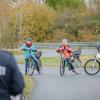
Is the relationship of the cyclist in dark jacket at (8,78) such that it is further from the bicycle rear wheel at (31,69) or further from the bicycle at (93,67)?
the bicycle rear wheel at (31,69)

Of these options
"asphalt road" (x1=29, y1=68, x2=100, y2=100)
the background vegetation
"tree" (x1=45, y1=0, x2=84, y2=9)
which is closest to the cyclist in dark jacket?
"asphalt road" (x1=29, y1=68, x2=100, y2=100)

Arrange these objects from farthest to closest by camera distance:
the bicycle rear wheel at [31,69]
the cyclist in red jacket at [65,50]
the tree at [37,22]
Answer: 1. the tree at [37,22]
2. the bicycle rear wheel at [31,69]
3. the cyclist in red jacket at [65,50]

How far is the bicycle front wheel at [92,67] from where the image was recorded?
1812cm

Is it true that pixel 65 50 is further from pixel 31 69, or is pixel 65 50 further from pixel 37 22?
pixel 37 22

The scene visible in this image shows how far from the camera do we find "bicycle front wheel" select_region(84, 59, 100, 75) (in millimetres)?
18122

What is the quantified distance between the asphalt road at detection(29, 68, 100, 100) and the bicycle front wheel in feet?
0.72

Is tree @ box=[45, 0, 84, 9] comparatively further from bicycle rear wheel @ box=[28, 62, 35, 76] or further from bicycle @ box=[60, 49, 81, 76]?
bicycle rear wheel @ box=[28, 62, 35, 76]

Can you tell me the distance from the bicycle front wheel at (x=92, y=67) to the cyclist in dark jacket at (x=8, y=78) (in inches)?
506

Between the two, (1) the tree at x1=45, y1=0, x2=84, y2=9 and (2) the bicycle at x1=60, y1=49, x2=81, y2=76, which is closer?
(2) the bicycle at x1=60, y1=49, x2=81, y2=76

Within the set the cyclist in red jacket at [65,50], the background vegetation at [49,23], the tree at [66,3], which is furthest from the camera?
the tree at [66,3]

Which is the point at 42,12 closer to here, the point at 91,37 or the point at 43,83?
the point at 91,37

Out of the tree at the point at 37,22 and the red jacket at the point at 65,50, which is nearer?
the red jacket at the point at 65,50

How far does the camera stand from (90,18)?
155 ft

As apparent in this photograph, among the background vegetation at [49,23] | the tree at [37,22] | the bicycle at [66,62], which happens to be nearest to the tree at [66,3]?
the background vegetation at [49,23]
